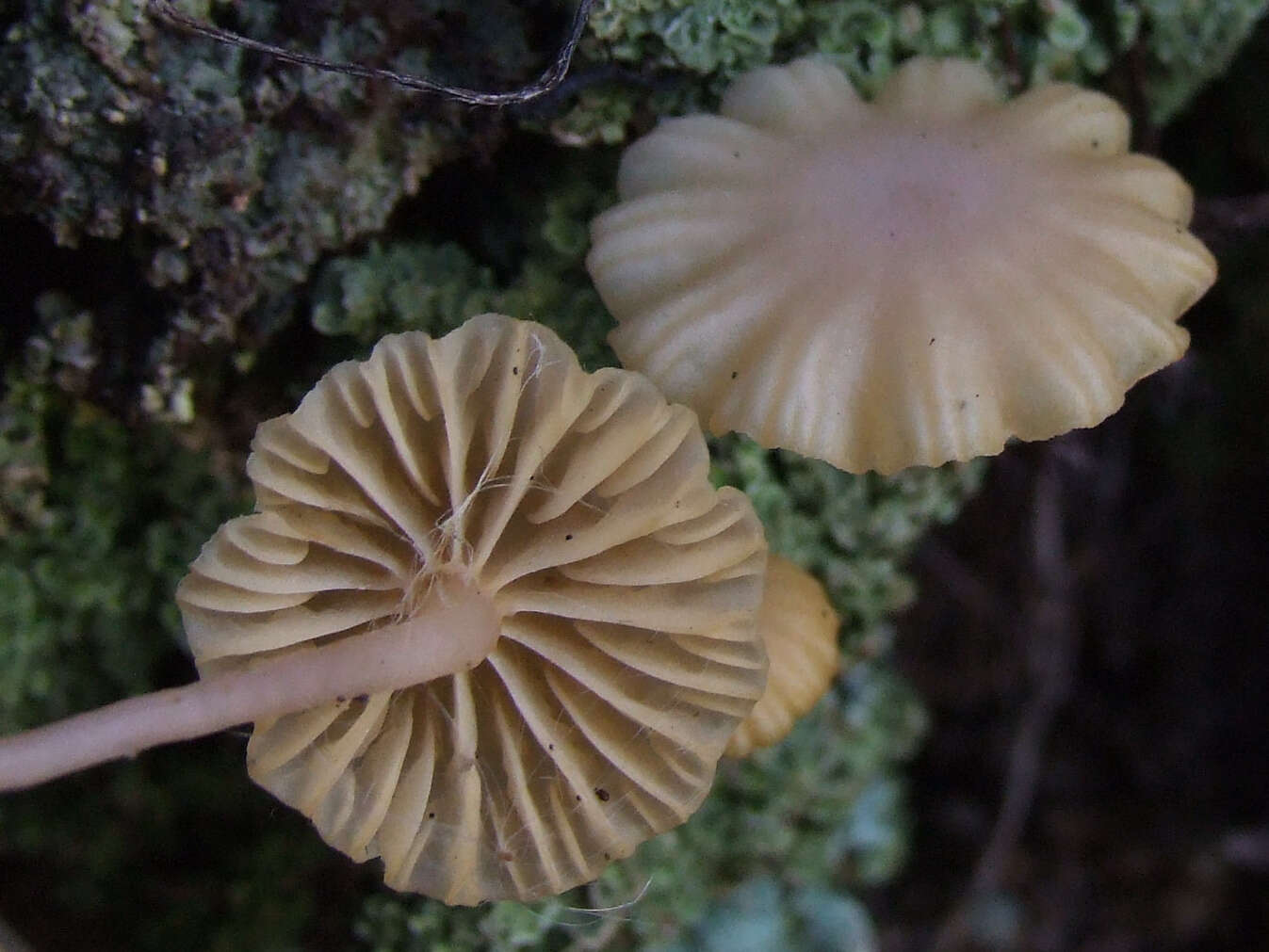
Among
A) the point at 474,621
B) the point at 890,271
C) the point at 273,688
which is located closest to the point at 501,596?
the point at 474,621

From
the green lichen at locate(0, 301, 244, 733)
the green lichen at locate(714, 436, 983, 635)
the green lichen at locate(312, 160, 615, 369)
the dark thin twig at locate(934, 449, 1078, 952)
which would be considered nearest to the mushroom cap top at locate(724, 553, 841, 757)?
the green lichen at locate(714, 436, 983, 635)

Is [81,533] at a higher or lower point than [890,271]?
lower

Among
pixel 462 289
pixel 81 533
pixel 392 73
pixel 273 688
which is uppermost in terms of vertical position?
pixel 392 73

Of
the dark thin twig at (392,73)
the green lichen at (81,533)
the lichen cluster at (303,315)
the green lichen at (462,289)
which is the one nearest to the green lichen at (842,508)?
the lichen cluster at (303,315)

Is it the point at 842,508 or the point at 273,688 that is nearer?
A: the point at 273,688

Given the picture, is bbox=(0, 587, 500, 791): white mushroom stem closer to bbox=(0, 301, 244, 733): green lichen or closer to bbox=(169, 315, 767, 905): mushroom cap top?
bbox=(169, 315, 767, 905): mushroom cap top

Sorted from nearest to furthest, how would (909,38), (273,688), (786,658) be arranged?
(273,688)
(786,658)
(909,38)

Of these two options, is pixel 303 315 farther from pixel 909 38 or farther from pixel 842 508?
pixel 909 38
